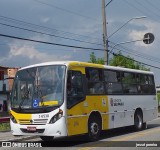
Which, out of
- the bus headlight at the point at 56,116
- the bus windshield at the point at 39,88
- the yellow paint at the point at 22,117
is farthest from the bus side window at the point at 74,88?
the yellow paint at the point at 22,117

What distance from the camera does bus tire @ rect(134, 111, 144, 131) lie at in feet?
64.4

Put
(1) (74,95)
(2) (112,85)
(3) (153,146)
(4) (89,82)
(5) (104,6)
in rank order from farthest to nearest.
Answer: (5) (104,6) < (2) (112,85) < (4) (89,82) < (1) (74,95) < (3) (153,146)

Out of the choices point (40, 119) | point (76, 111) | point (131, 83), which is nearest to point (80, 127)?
point (76, 111)

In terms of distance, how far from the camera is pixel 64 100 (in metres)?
13.8

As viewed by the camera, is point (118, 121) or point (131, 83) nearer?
point (118, 121)

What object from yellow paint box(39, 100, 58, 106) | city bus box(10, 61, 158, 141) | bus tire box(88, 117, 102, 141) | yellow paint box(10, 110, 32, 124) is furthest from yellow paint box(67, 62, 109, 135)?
yellow paint box(10, 110, 32, 124)

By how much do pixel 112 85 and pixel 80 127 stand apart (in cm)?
342

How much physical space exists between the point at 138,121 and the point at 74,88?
20.9 ft

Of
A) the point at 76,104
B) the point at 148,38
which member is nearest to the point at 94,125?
the point at 76,104

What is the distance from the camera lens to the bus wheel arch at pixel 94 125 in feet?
50.1

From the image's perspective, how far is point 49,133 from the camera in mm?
13547

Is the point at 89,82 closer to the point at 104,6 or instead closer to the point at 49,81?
the point at 49,81

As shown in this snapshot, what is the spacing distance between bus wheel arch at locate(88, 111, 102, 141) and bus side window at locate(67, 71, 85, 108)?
3.51 ft

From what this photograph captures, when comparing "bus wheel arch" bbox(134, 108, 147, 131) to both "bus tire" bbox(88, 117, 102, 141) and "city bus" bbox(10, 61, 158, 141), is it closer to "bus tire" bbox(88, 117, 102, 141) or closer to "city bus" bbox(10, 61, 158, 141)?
"city bus" bbox(10, 61, 158, 141)
